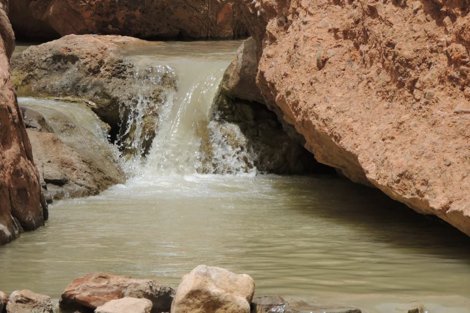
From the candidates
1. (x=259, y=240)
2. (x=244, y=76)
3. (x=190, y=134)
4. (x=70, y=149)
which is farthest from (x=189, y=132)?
(x=259, y=240)

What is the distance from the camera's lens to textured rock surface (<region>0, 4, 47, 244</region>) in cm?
693

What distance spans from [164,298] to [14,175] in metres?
2.52

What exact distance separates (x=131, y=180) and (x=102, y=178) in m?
0.63

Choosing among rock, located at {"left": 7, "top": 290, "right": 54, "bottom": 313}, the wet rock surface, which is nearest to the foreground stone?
rock, located at {"left": 7, "top": 290, "right": 54, "bottom": 313}

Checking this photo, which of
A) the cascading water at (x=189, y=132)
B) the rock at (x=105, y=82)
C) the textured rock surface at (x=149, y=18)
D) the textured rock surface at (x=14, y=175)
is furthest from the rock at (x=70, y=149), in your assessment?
the textured rock surface at (x=149, y=18)

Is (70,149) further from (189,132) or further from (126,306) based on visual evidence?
(126,306)

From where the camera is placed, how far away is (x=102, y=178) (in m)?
9.76

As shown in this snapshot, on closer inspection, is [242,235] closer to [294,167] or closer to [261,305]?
[261,305]

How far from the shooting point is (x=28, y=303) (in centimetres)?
489

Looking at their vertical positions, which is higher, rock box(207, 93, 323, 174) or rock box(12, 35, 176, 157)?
rock box(12, 35, 176, 157)

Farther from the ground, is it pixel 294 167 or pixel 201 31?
pixel 201 31

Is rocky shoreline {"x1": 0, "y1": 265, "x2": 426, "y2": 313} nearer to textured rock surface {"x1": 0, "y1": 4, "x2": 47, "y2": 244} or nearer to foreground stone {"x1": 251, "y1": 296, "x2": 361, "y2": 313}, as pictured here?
foreground stone {"x1": 251, "y1": 296, "x2": 361, "y2": 313}

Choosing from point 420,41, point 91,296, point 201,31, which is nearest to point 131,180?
point 420,41

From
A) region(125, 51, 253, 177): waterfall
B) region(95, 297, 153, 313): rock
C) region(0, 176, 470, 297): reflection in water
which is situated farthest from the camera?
region(125, 51, 253, 177): waterfall
